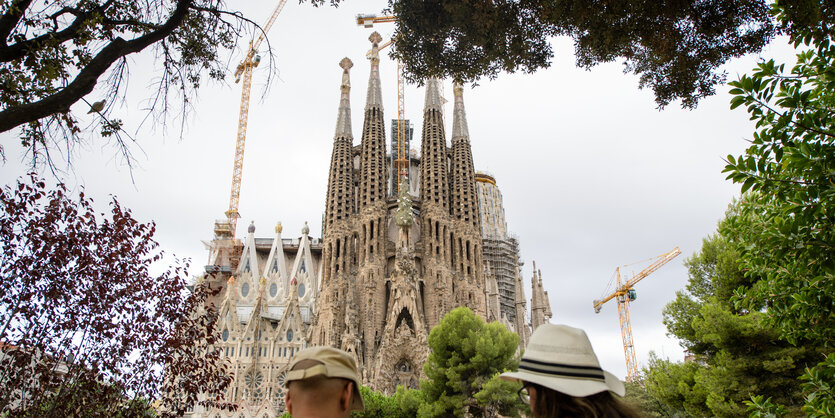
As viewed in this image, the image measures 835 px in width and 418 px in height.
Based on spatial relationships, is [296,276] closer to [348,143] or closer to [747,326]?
[348,143]

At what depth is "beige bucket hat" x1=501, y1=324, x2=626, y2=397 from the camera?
1857 mm

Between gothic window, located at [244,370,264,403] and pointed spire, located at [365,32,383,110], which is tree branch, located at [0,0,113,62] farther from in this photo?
pointed spire, located at [365,32,383,110]

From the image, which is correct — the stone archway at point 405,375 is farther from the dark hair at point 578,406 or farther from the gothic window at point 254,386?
the dark hair at point 578,406

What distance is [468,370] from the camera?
20.8 metres

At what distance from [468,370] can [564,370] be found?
19753 mm

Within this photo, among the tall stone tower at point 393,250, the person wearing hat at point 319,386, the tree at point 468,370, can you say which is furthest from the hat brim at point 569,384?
the tall stone tower at point 393,250

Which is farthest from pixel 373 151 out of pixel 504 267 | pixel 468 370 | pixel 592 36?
pixel 592 36

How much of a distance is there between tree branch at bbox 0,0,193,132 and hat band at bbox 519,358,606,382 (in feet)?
13.2

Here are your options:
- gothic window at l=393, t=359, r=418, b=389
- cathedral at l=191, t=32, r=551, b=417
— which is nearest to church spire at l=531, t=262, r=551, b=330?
cathedral at l=191, t=32, r=551, b=417

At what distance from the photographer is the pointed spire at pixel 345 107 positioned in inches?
1464

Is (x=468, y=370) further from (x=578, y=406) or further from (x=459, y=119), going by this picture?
(x=459, y=119)

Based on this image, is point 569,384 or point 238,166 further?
point 238,166

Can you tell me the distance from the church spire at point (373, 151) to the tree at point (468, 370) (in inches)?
549

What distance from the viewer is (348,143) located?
121 ft
